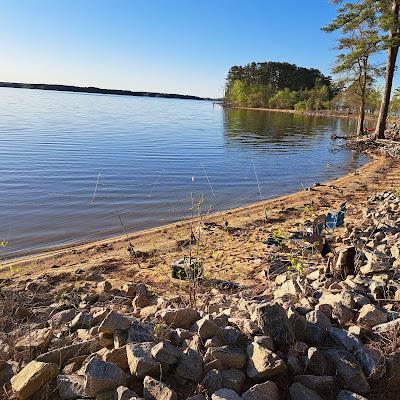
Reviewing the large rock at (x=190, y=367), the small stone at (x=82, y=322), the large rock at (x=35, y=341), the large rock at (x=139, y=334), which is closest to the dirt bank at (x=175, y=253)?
the small stone at (x=82, y=322)

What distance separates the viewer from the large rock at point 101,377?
2736mm

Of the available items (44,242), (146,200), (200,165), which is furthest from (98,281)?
(200,165)

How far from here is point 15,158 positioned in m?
17.9

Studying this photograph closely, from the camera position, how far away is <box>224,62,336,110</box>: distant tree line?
10438cm

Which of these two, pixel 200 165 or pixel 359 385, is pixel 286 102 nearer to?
pixel 200 165

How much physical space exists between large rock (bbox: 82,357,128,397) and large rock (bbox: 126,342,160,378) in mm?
97

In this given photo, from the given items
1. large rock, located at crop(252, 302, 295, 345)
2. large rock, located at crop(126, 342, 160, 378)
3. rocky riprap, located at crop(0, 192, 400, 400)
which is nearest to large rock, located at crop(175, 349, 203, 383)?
rocky riprap, located at crop(0, 192, 400, 400)

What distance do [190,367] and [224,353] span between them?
11.8 inches

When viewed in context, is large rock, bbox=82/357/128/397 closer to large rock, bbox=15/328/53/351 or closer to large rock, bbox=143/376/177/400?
large rock, bbox=143/376/177/400

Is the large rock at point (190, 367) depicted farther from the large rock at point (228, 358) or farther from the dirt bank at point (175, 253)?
the dirt bank at point (175, 253)

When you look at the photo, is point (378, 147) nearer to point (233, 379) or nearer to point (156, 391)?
point (233, 379)

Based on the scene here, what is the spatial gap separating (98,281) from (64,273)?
0.84 meters

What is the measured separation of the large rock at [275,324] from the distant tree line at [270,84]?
104 meters

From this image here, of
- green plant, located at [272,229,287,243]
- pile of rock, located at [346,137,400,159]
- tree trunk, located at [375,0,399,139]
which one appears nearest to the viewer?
green plant, located at [272,229,287,243]
